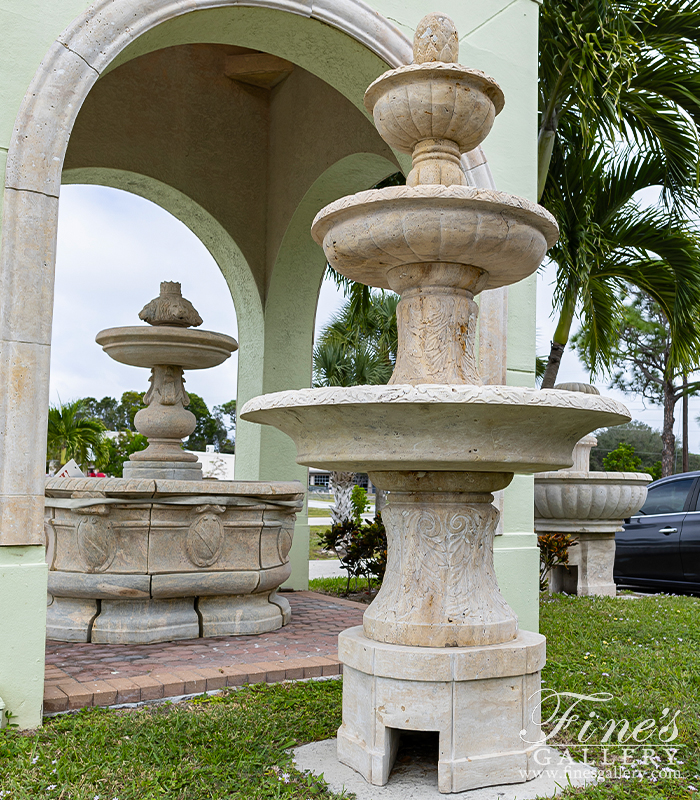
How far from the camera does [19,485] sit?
3.42 meters

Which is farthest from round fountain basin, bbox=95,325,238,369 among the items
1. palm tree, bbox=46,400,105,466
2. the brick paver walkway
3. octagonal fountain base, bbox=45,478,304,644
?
palm tree, bbox=46,400,105,466

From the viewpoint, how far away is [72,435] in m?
18.6

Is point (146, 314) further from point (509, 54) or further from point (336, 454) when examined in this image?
point (336, 454)

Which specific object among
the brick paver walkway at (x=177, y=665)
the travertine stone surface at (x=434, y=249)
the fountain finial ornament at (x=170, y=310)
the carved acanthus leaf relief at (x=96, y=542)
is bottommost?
the brick paver walkway at (x=177, y=665)

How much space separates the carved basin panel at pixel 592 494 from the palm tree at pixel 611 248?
4.65 feet

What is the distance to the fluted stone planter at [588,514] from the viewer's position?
8.11m

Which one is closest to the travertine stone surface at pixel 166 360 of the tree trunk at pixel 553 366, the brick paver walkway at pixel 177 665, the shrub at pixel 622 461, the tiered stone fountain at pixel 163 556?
the tiered stone fountain at pixel 163 556

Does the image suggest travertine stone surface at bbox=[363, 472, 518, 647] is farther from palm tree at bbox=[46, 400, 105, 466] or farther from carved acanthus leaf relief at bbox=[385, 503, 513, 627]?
palm tree at bbox=[46, 400, 105, 466]

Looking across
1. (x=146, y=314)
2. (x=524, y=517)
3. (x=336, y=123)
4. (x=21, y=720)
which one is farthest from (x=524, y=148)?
(x=21, y=720)

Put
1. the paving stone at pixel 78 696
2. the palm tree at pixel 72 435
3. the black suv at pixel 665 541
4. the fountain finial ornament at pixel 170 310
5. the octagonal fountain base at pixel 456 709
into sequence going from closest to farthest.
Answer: the octagonal fountain base at pixel 456 709 → the paving stone at pixel 78 696 → the fountain finial ornament at pixel 170 310 → the black suv at pixel 665 541 → the palm tree at pixel 72 435

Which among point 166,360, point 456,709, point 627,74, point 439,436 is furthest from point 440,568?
point 627,74

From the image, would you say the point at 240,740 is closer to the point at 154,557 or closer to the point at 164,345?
the point at 154,557

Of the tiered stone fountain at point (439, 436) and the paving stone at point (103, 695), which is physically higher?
the tiered stone fountain at point (439, 436)

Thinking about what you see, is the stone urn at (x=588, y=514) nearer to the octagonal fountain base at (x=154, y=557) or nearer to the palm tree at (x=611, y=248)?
the palm tree at (x=611, y=248)
